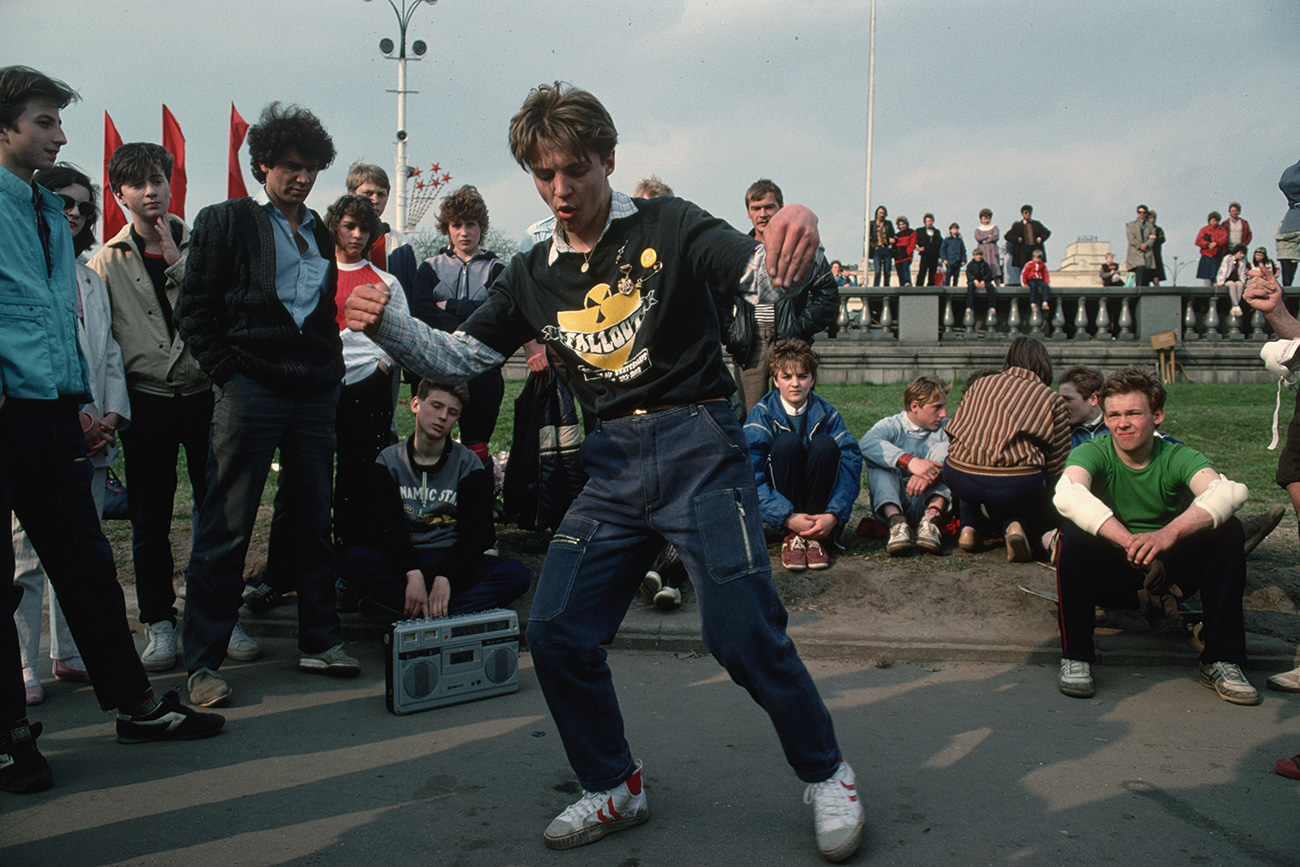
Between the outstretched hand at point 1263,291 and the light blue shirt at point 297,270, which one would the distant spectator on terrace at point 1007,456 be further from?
the light blue shirt at point 297,270

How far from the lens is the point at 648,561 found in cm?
309

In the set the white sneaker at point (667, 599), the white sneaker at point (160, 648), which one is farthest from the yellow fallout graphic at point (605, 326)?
the white sneaker at point (160, 648)

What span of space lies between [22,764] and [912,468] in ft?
16.6

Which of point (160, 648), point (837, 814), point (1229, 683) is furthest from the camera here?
point (160, 648)

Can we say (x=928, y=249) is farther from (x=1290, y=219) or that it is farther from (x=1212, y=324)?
(x=1290, y=219)

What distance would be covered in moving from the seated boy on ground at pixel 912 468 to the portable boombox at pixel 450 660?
2749 millimetres

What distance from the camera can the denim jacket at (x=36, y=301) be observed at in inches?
133

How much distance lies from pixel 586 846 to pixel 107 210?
28.0 ft

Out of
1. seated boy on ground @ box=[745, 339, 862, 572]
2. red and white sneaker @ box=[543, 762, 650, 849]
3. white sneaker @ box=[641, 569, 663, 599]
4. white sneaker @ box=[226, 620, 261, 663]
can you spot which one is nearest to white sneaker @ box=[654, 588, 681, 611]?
white sneaker @ box=[641, 569, 663, 599]

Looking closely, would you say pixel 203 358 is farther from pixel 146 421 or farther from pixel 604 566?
pixel 604 566

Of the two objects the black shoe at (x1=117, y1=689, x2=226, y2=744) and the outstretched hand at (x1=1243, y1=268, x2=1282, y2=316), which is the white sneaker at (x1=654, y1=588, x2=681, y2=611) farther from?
the outstretched hand at (x1=1243, y1=268, x2=1282, y2=316)

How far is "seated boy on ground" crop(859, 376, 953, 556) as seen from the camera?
6203 millimetres

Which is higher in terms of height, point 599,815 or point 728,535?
point 728,535

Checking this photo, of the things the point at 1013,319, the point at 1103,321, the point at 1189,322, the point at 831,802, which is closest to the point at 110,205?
the point at 831,802
